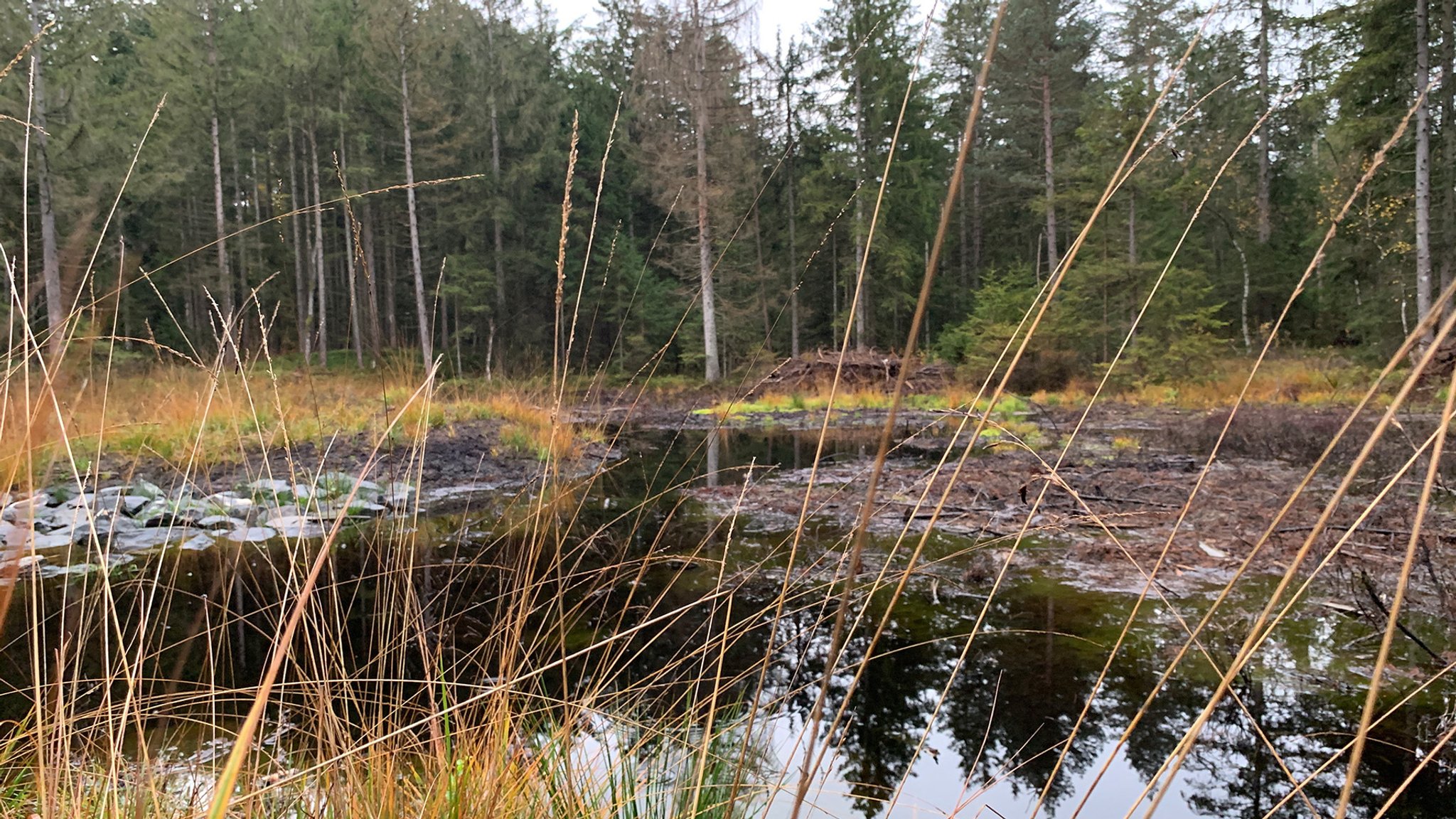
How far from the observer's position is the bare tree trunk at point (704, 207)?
56.2 feet

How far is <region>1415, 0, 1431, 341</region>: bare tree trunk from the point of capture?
993 cm

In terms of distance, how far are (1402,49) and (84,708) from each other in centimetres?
1478

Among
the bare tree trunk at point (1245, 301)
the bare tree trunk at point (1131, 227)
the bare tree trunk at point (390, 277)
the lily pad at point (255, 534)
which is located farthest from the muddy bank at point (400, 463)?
the bare tree trunk at point (1245, 301)

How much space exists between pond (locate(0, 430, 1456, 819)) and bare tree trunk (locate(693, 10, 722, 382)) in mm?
13584

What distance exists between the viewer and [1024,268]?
19.5m

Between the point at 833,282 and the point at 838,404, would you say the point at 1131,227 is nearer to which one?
the point at 838,404

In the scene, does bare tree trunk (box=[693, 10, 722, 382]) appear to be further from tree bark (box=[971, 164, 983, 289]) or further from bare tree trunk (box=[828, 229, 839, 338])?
tree bark (box=[971, 164, 983, 289])

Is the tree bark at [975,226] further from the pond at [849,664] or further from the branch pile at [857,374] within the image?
the pond at [849,664]

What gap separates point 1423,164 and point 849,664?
12580mm

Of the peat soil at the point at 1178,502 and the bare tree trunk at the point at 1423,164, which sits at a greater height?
the bare tree trunk at the point at 1423,164

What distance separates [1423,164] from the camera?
10156mm

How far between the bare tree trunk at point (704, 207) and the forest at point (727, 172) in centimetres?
9

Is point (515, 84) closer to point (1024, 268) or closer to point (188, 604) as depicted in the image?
point (1024, 268)

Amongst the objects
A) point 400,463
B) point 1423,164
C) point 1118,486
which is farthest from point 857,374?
point 400,463
